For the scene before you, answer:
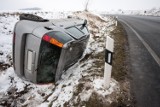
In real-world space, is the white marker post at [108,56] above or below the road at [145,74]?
above

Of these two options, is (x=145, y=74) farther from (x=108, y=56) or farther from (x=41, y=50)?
(x=41, y=50)

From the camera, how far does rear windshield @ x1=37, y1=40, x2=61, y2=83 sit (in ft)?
14.9

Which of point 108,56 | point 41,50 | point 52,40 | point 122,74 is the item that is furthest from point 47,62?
point 122,74

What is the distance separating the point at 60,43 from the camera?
4477 mm

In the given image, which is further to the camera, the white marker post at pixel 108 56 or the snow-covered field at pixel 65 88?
the snow-covered field at pixel 65 88

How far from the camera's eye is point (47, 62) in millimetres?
4746

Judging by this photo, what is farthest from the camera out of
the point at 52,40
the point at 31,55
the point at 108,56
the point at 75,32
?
the point at 75,32

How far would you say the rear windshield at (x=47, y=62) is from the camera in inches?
179

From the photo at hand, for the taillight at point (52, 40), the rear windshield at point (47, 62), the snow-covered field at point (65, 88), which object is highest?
the taillight at point (52, 40)

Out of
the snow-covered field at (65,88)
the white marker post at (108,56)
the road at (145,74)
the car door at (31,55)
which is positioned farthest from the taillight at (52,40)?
the road at (145,74)

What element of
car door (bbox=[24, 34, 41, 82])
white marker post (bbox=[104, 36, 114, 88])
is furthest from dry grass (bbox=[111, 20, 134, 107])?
car door (bbox=[24, 34, 41, 82])

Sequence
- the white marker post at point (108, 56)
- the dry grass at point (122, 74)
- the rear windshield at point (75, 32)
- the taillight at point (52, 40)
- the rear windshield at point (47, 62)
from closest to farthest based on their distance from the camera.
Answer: the white marker post at point (108, 56) < the dry grass at point (122, 74) < the taillight at point (52, 40) < the rear windshield at point (47, 62) < the rear windshield at point (75, 32)

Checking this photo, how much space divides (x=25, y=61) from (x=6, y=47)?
408 centimetres

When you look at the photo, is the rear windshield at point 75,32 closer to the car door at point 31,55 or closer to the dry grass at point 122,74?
the car door at point 31,55
